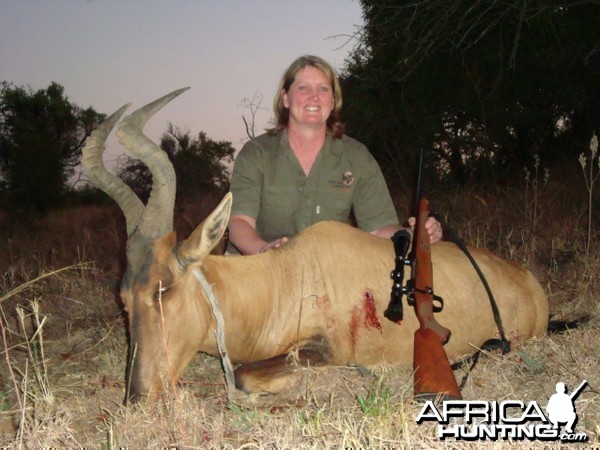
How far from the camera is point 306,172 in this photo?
4.68 meters

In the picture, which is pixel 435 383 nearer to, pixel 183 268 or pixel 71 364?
pixel 183 268

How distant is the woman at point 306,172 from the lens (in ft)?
15.1

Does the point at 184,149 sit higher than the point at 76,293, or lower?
higher

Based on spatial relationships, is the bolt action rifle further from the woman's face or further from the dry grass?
the woman's face

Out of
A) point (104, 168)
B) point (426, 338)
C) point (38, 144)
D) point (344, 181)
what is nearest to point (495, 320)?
point (426, 338)

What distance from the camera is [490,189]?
34.6 feet

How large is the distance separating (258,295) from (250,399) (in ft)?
1.95

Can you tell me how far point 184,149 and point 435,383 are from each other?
1217cm

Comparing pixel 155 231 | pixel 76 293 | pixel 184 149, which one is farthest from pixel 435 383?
pixel 184 149

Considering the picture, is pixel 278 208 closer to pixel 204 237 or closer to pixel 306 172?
pixel 306 172

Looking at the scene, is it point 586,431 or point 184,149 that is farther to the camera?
point 184,149

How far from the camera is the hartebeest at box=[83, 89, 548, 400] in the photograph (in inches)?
125

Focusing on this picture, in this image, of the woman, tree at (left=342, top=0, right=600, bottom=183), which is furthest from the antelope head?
tree at (left=342, top=0, right=600, bottom=183)

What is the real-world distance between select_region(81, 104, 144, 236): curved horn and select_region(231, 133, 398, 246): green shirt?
1.13 meters
